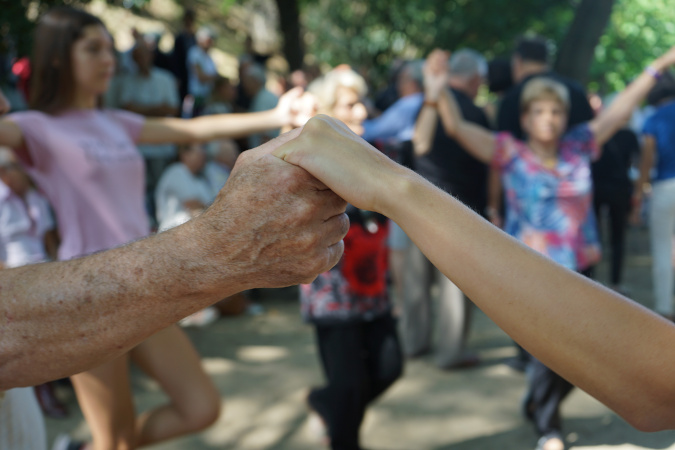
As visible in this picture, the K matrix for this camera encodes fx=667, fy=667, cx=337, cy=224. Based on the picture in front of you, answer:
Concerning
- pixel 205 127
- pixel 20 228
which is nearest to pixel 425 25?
pixel 20 228

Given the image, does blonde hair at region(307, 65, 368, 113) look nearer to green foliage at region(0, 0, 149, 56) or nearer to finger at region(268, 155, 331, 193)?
finger at region(268, 155, 331, 193)

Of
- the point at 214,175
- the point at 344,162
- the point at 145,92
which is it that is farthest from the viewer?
the point at 145,92

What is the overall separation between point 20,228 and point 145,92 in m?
3.64

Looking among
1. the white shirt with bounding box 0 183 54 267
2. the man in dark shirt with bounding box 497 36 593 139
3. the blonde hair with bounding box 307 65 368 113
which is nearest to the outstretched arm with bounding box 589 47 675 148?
the man in dark shirt with bounding box 497 36 593 139

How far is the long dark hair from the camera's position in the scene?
108 inches

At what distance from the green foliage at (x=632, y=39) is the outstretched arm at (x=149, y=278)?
5.98 meters

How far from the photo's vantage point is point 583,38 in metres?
8.17

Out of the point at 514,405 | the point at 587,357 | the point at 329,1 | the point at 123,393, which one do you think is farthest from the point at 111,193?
the point at 329,1

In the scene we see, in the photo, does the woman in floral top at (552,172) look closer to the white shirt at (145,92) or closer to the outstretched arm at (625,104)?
the outstretched arm at (625,104)

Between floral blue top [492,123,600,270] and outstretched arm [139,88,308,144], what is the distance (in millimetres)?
1387

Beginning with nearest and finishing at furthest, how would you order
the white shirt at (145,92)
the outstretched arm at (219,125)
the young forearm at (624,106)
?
1. the outstretched arm at (219,125)
2. the young forearm at (624,106)
3. the white shirt at (145,92)

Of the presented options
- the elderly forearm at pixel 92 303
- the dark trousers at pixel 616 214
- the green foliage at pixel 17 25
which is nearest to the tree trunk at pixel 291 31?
the green foliage at pixel 17 25

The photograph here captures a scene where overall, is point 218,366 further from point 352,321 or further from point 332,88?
point 332,88

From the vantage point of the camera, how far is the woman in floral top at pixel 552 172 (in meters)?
3.72
